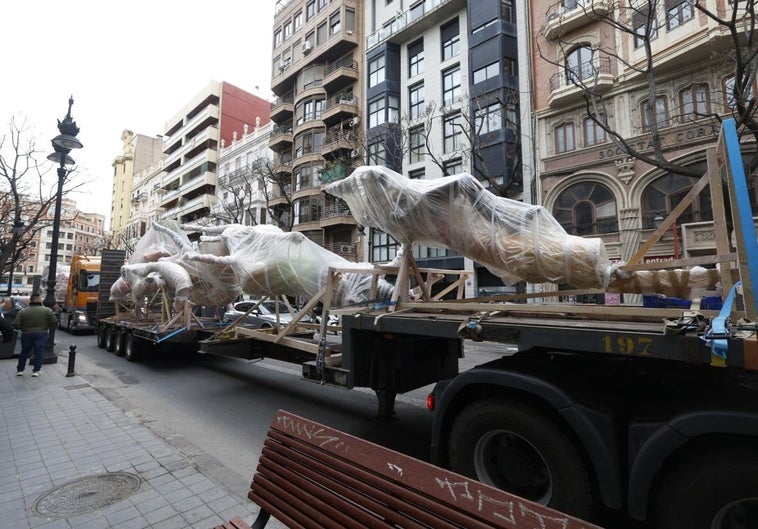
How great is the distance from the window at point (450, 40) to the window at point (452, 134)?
4562 mm

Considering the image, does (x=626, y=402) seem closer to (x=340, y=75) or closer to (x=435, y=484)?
(x=435, y=484)

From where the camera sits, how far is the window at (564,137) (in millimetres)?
20131

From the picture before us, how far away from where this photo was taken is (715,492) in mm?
2164

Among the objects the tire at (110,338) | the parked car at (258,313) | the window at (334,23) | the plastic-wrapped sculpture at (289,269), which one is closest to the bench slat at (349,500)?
the plastic-wrapped sculpture at (289,269)

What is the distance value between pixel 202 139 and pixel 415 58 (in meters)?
31.3

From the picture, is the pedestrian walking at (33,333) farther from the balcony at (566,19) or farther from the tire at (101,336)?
the balcony at (566,19)

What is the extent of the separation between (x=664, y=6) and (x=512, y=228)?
18.3 m

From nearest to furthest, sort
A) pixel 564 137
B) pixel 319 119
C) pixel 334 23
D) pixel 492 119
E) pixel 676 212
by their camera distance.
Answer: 1. pixel 676 212
2. pixel 564 137
3. pixel 492 119
4. pixel 319 119
5. pixel 334 23

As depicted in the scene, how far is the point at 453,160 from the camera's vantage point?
2383cm

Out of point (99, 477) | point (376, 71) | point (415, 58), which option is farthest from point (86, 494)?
point (376, 71)

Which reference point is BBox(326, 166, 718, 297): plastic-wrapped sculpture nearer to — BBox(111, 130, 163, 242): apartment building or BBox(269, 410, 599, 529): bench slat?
BBox(269, 410, 599, 529): bench slat

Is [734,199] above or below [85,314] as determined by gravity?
above

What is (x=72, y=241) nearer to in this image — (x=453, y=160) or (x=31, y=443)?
(x=453, y=160)

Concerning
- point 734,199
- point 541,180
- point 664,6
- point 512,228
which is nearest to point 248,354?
point 512,228
